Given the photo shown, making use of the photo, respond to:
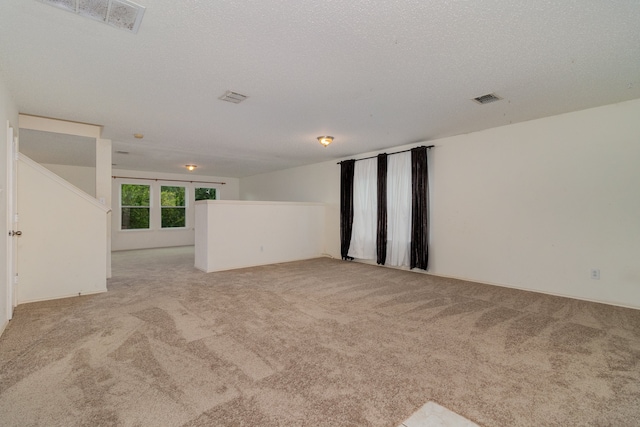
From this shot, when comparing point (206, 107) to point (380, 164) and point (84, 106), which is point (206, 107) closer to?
point (84, 106)

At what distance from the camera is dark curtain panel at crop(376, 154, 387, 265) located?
5586 millimetres

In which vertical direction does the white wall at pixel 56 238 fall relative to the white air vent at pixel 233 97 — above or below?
below

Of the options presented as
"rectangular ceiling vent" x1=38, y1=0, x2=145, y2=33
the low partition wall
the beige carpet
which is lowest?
the beige carpet

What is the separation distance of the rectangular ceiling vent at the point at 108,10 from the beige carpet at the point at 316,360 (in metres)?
2.39

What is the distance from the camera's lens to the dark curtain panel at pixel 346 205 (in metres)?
6.30

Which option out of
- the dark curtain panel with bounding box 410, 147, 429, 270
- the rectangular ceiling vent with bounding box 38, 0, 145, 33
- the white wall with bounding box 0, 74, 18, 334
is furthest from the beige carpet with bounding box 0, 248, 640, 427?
the rectangular ceiling vent with bounding box 38, 0, 145, 33

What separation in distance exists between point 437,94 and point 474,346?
99.0 inches

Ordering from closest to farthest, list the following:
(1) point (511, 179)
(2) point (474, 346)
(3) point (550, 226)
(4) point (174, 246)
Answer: (2) point (474, 346), (3) point (550, 226), (1) point (511, 179), (4) point (174, 246)

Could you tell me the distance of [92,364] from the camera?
6.72 feet

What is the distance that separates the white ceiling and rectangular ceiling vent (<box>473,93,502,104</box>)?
97 mm

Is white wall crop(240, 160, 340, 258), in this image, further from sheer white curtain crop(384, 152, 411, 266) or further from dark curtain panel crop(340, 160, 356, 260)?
sheer white curtain crop(384, 152, 411, 266)

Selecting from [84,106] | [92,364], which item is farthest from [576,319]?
[84,106]

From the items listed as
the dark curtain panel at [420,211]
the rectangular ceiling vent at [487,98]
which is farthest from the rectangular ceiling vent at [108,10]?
the dark curtain panel at [420,211]

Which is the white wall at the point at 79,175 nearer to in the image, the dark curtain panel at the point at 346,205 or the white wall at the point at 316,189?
the white wall at the point at 316,189
